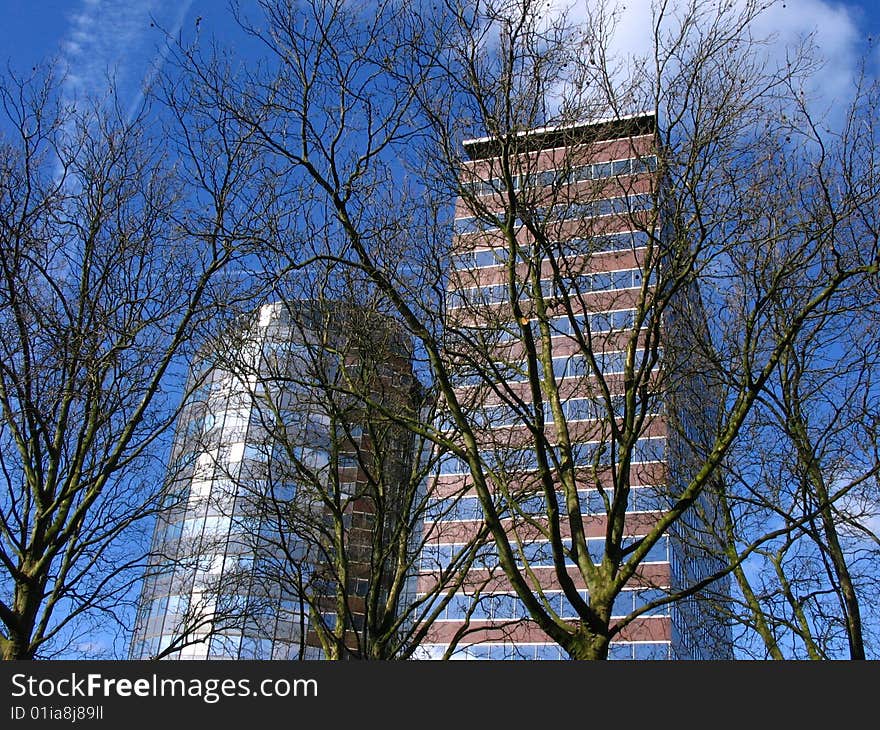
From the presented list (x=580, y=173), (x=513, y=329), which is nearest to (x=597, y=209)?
(x=580, y=173)

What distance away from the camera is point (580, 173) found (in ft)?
27.8

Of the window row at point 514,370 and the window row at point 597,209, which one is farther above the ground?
the window row at point 597,209

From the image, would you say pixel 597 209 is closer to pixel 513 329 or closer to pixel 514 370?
pixel 514 370

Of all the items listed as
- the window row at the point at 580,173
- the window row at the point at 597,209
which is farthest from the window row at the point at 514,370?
the window row at the point at 580,173

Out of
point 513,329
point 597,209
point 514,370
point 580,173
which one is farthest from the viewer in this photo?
point 513,329

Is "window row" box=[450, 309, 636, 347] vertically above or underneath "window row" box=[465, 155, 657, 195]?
underneath

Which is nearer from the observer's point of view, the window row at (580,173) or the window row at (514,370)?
the window row at (580,173)

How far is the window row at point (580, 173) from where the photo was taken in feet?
25.5

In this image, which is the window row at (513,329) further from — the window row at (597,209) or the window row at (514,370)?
the window row at (597,209)

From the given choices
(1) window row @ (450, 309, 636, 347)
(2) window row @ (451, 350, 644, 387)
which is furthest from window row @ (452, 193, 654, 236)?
(2) window row @ (451, 350, 644, 387)

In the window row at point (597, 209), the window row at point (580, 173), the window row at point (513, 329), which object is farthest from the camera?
the window row at point (513, 329)

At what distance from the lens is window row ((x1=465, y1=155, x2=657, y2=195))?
306 inches

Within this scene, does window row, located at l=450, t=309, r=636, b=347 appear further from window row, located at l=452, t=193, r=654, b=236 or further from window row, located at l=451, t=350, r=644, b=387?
window row, located at l=452, t=193, r=654, b=236

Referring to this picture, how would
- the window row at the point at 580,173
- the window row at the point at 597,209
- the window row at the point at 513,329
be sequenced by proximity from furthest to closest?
the window row at the point at 513,329
the window row at the point at 597,209
the window row at the point at 580,173
